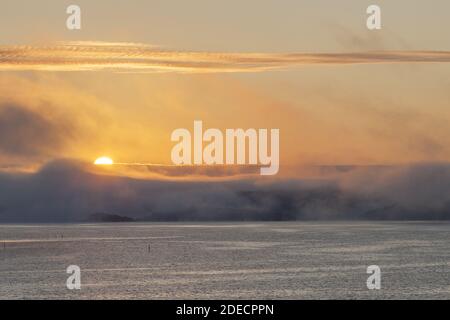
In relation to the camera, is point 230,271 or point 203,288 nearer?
point 203,288

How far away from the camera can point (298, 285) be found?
146375mm

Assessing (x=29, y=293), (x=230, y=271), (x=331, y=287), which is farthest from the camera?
(x=230, y=271)

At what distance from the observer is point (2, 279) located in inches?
6476
